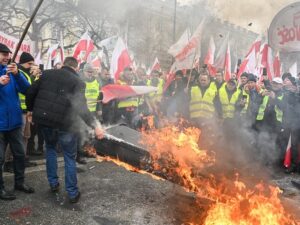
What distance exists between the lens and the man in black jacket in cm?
488

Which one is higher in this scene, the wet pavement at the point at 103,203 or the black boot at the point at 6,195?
the black boot at the point at 6,195

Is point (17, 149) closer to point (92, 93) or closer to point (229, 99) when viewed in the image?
point (92, 93)

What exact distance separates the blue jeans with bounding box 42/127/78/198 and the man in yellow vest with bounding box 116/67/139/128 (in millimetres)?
3527

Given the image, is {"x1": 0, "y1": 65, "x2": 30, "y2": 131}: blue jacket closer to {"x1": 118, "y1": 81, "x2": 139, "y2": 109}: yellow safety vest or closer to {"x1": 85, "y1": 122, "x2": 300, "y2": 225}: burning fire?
{"x1": 85, "y1": 122, "x2": 300, "y2": 225}: burning fire

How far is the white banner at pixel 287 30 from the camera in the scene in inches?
296

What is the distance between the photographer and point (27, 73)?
6.40 metres

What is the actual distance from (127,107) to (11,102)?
4014mm

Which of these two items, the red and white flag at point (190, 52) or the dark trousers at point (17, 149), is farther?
the red and white flag at point (190, 52)

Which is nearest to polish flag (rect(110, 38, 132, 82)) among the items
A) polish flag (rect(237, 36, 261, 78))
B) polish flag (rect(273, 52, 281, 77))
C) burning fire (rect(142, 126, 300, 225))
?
polish flag (rect(237, 36, 261, 78))

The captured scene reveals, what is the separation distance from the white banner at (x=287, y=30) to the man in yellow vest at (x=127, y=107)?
339cm

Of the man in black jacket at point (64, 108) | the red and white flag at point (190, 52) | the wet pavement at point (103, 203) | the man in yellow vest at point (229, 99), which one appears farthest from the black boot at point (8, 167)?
the man in yellow vest at point (229, 99)

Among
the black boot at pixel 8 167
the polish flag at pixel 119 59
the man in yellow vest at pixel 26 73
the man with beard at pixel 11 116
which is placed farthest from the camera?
the polish flag at pixel 119 59

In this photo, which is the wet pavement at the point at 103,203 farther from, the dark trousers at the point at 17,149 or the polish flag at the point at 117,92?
the polish flag at the point at 117,92

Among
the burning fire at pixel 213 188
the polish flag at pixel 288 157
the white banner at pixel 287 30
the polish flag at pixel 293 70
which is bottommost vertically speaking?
the polish flag at pixel 288 157
